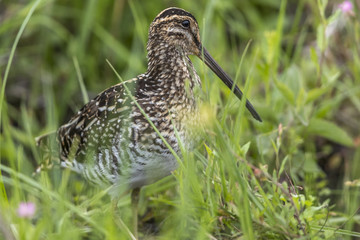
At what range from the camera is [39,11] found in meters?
4.62

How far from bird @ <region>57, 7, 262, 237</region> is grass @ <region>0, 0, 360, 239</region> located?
0.37ft

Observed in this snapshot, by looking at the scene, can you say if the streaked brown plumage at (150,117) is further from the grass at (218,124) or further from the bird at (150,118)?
the grass at (218,124)

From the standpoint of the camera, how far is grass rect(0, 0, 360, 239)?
8.11 feet

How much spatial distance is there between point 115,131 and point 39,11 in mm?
2034

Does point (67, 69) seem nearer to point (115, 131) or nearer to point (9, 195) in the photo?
point (9, 195)

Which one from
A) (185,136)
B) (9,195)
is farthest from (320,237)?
(9,195)

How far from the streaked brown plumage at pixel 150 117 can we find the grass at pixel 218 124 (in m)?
0.11

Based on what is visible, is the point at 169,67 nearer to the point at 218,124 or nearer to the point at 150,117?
the point at 150,117

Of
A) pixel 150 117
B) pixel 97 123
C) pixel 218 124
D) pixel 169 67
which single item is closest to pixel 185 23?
pixel 169 67

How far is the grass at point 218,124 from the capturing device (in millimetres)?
2471

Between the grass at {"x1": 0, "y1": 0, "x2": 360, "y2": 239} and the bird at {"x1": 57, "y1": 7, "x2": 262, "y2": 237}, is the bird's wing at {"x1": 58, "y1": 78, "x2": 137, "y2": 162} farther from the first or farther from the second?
the grass at {"x1": 0, "y1": 0, "x2": 360, "y2": 239}

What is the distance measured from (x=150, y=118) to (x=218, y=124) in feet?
1.99

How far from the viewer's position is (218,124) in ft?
7.54

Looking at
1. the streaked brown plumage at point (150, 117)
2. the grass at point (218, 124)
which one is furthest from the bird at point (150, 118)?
the grass at point (218, 124)
